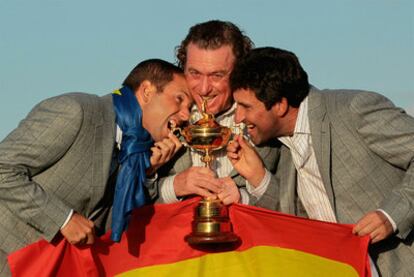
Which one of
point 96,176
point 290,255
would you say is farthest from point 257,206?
point 96,176

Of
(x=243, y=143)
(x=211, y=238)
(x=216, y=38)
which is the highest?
(x=216, y=38)

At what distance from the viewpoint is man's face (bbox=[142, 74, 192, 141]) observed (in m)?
8.99

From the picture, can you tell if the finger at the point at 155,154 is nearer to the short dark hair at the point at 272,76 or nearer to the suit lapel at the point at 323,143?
the short dark hair at the point at 272,76

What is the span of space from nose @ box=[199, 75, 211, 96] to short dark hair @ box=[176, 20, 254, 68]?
0.28 m

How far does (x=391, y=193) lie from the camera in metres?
8.55

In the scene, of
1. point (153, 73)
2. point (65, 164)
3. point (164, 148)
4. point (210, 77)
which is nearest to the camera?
point (65, 164)

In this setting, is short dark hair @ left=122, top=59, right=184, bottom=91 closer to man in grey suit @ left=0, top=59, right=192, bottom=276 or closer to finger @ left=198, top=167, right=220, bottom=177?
man in grey suit @ left=0, top=59, right=192, bottom=276

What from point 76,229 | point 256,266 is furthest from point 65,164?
point 256,266

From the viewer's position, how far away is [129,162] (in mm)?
8773

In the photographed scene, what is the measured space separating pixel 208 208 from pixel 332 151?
0.93 metres

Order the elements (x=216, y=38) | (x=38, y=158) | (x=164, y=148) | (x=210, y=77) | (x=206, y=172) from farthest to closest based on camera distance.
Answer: (x=216, y=38) → (x=210, y=77) → (x=164, y=148) → (x=206, y=172) → (x=38, y=158)

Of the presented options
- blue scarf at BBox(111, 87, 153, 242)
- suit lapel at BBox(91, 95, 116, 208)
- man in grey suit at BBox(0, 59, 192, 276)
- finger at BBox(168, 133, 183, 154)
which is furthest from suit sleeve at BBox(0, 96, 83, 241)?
finger at BBox(168, 133, 183, 154)

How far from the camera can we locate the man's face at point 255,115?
888 centimetres

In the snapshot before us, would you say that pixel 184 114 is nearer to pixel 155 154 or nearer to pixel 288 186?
pixel 155 154
